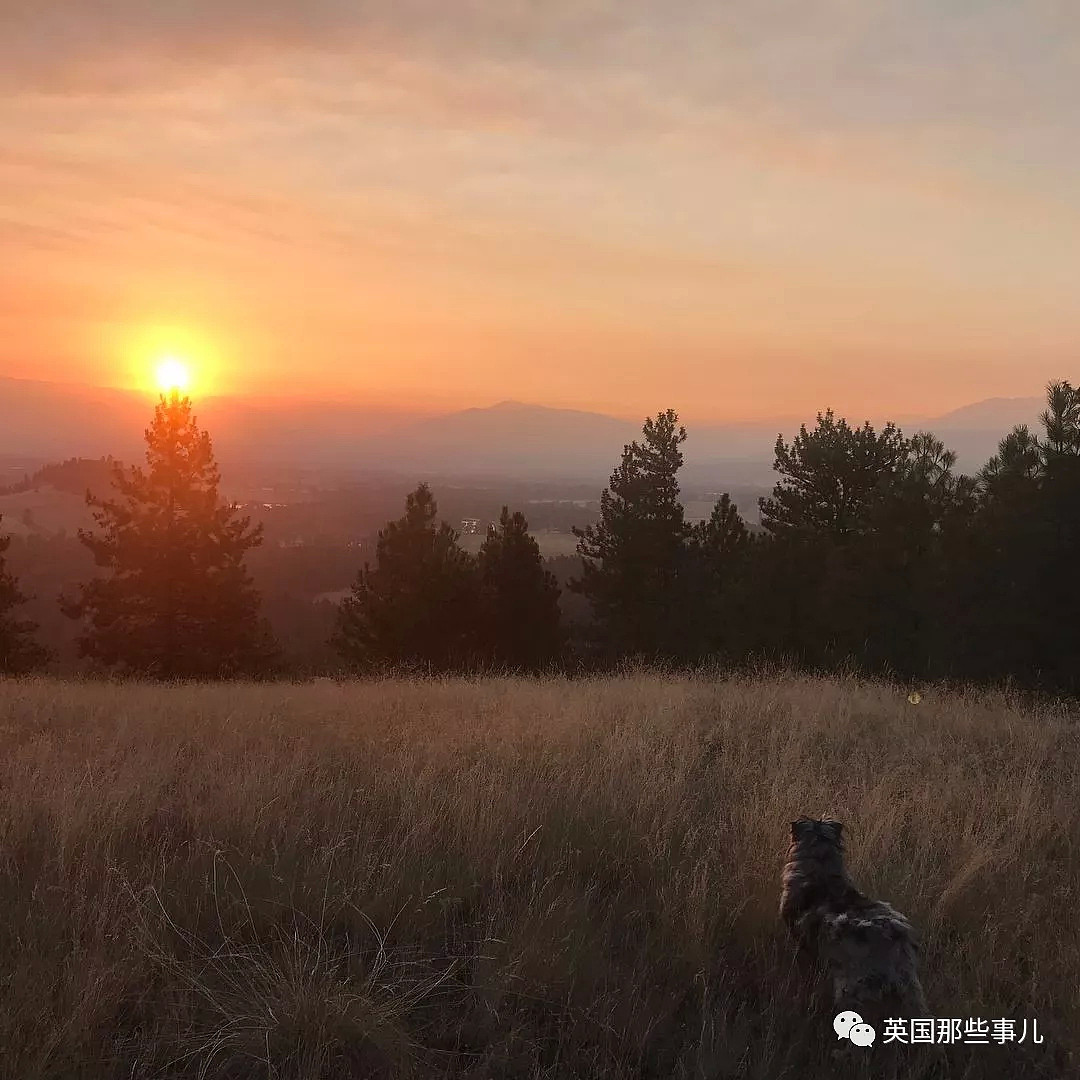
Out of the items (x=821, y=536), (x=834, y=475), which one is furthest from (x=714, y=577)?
(x=834, y=475)

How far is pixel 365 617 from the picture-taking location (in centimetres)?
2423

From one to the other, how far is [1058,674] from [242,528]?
70.2ft

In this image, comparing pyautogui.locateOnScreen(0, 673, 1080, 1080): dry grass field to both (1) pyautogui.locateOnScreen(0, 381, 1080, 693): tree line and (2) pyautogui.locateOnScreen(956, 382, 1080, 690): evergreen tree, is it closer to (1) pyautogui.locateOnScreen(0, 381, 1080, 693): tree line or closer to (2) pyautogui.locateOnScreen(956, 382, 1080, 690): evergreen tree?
(2) pyautogui.locateOnScreen(956, 382, 1080, 690): evergreen tree

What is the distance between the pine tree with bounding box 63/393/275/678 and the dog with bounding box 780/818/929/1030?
22.4 meters

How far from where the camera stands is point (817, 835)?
10.4 ft

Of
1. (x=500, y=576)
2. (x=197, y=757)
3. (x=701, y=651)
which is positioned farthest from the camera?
(x=500, y=576)

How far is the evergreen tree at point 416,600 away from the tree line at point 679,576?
0.07 metres

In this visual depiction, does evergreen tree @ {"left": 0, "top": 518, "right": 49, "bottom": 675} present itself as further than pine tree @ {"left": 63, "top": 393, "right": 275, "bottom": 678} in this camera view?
Yes

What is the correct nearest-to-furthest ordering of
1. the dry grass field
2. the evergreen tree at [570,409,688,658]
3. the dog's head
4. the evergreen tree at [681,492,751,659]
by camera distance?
1. the dry grass field
2. the dog's head
3. the evergreen tree at [681,492,751,659]
4. the evergreen tree at [570,409,688,658]

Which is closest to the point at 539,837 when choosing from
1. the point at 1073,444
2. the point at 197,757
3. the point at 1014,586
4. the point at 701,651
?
the point at 197,757

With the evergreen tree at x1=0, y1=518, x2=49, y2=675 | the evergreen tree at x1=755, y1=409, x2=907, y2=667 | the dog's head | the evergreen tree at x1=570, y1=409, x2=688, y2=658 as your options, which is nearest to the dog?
the dog's head

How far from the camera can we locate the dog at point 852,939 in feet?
8.32

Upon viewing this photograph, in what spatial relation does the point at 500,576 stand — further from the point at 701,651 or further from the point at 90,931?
the point at 90,931

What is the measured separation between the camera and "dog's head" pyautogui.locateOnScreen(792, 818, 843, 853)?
312cm
